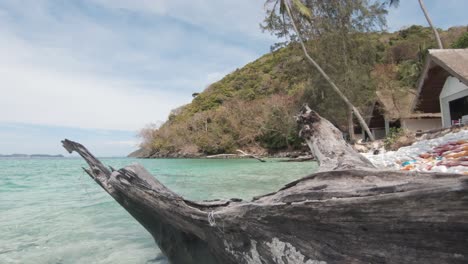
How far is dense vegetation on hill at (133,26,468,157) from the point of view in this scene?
65.9 ft

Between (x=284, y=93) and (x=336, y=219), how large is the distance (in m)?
43.0

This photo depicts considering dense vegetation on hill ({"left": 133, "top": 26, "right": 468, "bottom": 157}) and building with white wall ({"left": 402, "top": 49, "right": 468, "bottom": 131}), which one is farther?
dense vegetation on hill ({"left": 133, "top": 26, "right": 468, "bottom": 157})

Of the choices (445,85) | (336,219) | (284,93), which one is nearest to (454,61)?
(445,85)

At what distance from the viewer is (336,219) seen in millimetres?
1207

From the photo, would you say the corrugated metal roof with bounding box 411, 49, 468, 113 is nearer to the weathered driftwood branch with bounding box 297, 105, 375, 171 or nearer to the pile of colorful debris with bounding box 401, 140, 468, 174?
the pile of colorful debris with bounding box 401, 140, 468, 174

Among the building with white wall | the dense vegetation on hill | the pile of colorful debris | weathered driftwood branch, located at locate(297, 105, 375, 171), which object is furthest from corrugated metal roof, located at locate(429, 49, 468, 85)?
weathered driftwood branch, located at locate(297, 105, 375, 171)

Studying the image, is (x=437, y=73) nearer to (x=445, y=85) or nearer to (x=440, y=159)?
(x=445, y=85)

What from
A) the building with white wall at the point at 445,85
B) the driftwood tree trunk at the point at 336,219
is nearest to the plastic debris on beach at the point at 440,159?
the driftwood tree trunk at the point at 336,219

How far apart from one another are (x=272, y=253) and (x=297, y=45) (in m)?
19.7

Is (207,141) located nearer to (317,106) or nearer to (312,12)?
(317,106)

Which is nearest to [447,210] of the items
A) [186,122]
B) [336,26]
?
[336,26]

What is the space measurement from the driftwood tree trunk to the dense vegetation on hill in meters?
18.0

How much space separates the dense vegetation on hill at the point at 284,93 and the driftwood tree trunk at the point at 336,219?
1803 centimetres

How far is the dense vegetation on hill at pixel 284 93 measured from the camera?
2008 cm
